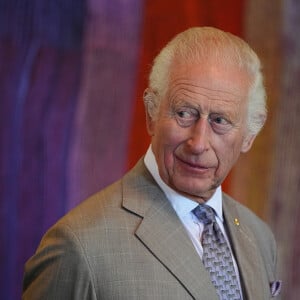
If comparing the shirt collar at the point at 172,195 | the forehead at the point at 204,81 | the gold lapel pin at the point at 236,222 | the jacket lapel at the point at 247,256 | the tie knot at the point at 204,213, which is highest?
the forehead at the point at 204,81

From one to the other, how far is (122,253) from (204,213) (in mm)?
242

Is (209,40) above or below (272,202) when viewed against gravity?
above

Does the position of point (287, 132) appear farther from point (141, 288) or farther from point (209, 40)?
point (141, 288)

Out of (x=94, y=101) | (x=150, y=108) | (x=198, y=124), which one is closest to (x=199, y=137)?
(x=198, y=124)

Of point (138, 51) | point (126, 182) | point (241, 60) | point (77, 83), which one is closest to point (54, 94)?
point (77, 83)

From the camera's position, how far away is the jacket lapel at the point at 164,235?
1208mm

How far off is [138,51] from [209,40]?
770mm

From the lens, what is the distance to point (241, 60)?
127 centimetres

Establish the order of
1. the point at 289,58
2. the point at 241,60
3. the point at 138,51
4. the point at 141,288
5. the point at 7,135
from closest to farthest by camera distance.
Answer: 1. the point at 141,288
2. the point at 241,60
3. the point at 7,135
4. the point at 138,51
5. the point at 289,58

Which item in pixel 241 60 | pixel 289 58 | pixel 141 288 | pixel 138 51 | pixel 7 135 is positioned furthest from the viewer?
pixel 289 58

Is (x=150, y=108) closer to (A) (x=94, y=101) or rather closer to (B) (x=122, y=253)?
(B) (x=122, y=253)

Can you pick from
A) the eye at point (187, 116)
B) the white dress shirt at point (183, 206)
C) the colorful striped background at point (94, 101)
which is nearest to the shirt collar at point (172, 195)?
the white dress shirt at point (183, 206)

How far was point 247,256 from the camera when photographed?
56.1 inches

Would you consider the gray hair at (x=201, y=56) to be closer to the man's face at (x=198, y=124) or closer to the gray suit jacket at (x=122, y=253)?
the man's face at (x=198, y=124)
